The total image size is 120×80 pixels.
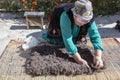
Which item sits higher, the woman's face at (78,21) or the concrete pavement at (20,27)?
the woman's face at (78,21)

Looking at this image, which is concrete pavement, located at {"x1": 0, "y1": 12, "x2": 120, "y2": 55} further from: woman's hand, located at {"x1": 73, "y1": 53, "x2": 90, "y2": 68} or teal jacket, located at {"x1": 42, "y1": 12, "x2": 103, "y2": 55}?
woman's hand, located at {"x1": 73, "y1": 53, "x2": 90, "y2": 68}

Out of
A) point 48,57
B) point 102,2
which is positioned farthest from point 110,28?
point 48,57

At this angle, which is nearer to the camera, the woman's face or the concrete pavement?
the woman's face

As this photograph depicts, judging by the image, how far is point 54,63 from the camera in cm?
363

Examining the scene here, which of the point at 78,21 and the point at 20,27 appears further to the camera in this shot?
the point at 20,27

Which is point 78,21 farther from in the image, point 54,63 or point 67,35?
point 54,63

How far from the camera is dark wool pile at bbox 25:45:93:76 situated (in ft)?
11.6

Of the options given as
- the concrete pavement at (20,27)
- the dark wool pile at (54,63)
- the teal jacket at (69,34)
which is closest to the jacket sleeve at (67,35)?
the teal jacket at (69,34)

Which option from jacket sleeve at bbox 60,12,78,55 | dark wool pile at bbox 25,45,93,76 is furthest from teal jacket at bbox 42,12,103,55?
dark wool pile at bbox 25,45,93,76

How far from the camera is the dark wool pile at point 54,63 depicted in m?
3.53

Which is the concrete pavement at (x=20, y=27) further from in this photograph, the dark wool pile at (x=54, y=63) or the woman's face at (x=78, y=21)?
the woman's face at (x=78, y=21)

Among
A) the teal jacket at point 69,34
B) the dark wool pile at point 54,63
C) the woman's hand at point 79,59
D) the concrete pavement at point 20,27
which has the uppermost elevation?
the teal jacket at point 69,34

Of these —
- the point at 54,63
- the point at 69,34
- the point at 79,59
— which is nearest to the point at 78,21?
the point at 69,34

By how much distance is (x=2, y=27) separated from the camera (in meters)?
6.80
